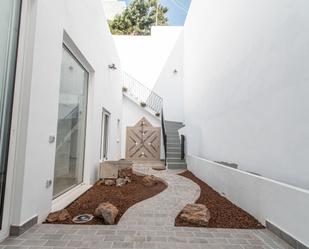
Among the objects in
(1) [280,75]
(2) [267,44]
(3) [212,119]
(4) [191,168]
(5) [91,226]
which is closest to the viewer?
(5) [91,226]

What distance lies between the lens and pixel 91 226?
2703 millimetres

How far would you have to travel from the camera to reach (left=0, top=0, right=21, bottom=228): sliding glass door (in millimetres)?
2217


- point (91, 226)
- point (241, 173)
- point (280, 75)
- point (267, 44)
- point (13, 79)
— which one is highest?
point (267, 44)

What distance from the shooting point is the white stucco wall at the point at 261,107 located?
2641 mm

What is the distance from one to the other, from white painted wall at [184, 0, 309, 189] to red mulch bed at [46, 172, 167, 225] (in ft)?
6.60

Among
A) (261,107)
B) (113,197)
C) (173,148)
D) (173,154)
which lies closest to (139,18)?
(173,148)

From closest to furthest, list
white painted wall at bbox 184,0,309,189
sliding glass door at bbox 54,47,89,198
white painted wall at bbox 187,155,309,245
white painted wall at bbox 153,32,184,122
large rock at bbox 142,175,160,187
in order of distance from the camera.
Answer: white painted wall at bbox 187,155,309,245 < white painted wall at bbox 184,0,309,189 < sliding glass door at bbox 54,47,89,198 < large rock at bbox 142,175,160,187 < white painted wall at bbox 153,32,184,122

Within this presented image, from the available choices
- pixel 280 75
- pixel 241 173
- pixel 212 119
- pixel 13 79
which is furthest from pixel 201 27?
pixel 13 79

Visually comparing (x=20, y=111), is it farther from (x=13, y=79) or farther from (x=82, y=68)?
(x=82, y=68)

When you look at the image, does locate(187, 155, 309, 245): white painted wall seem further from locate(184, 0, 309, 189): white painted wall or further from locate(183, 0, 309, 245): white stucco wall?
locate(184, 0, 309, 189): white painted wall

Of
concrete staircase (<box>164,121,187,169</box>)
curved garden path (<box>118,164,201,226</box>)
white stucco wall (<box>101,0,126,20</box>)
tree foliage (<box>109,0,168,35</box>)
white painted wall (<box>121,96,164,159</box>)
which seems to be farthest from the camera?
white stucco wall (<box>101,0,126,20</box>)

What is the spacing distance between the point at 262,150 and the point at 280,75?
121 cm

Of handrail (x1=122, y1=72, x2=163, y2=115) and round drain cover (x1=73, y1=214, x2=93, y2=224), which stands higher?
handrail (x1=122, y1=72, x2=163, y2=115)

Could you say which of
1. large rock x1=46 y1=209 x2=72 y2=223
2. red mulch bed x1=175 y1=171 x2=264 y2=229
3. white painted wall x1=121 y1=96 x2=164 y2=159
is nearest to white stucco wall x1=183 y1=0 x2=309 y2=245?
red mulch bed x1=175 y1=171 x2=264 y2=229
